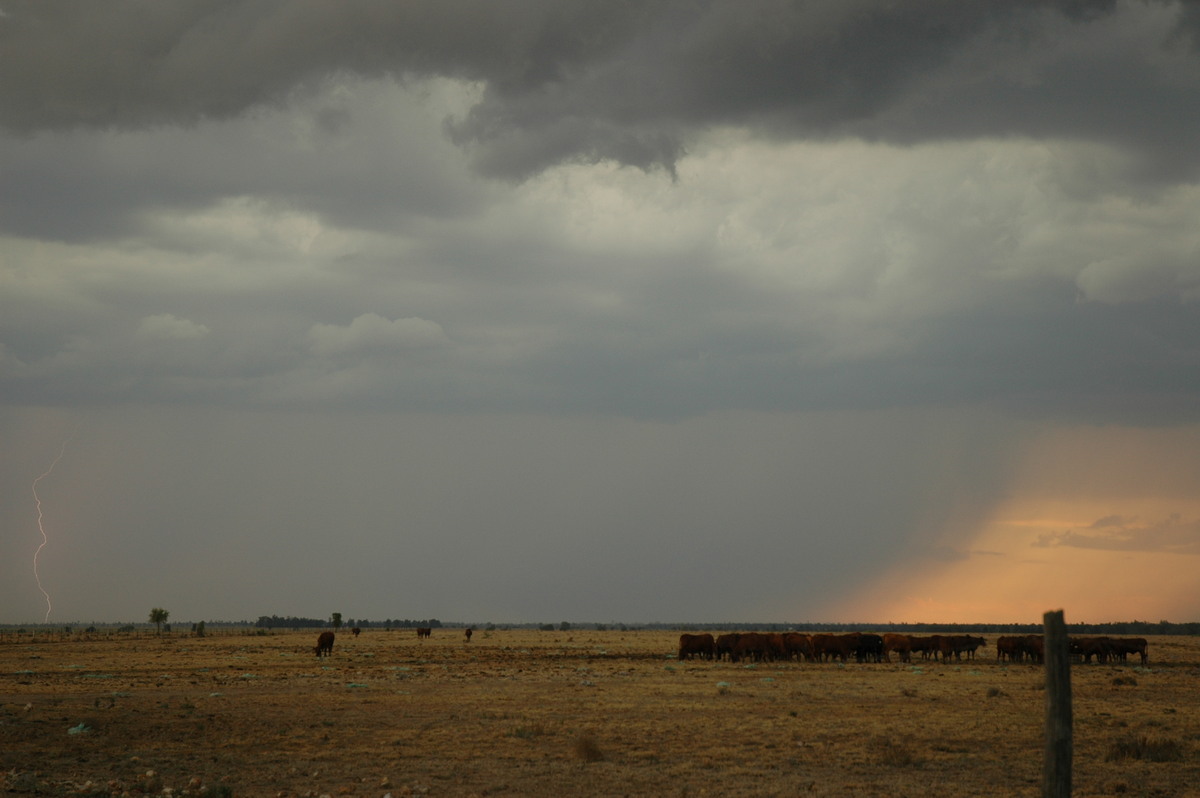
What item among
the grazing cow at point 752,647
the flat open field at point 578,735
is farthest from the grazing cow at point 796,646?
the flat open field at point 578,735

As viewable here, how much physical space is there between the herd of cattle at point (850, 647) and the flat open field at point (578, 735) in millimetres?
16574

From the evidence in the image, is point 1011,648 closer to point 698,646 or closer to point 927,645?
point 927,645

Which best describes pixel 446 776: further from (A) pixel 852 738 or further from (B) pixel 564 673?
(B) pixel 564 673

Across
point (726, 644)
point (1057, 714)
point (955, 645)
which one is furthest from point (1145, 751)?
point (955, 645)

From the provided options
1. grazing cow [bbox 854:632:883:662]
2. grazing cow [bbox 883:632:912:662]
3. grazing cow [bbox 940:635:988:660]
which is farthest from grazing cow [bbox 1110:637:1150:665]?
grazing cow [bbox 854:632:883:662]

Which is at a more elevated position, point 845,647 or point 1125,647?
point 1125,647

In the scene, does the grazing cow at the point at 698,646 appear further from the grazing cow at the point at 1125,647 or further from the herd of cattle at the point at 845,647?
the grazing cow at the point at 1125,647

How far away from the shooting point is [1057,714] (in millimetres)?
11242

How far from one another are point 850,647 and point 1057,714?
5780 cm

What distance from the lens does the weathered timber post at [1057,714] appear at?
1116 cm

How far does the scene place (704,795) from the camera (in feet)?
58.0

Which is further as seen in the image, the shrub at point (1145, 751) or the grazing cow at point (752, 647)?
the grazing cow at point (752, 647)

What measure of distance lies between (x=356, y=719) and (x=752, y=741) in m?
12.3

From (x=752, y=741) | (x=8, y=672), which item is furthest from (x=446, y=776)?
(x=8, y=672)
